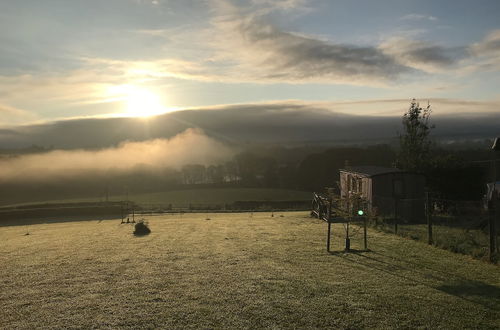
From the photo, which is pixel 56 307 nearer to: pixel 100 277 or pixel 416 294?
pixel 100 277

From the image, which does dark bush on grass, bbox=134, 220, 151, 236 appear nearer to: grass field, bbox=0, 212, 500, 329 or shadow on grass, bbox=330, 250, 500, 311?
grass field, bbox=0, 212, 500, 329

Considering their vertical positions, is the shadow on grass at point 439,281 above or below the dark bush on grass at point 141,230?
above

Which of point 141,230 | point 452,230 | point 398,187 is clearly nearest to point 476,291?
point 452,230

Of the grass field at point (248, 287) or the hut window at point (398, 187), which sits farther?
the hut window at point (398, 187)

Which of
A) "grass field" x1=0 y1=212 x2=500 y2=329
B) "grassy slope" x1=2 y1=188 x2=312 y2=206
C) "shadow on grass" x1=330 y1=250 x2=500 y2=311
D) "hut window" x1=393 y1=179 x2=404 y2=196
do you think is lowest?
"grassy slope" x1=2 y1=188 x2=312 y2=206

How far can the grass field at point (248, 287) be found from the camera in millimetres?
9039

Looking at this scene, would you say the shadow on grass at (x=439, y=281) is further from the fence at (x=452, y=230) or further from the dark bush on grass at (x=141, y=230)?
the dark bush on grass at (x=141, y=230)

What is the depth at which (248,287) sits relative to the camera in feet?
37.4

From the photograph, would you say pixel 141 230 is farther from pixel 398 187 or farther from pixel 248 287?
pixel 398 187

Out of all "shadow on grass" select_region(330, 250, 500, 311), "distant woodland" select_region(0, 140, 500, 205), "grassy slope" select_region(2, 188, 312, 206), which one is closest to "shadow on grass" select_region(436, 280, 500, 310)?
"shadow on grass" select_region(330, 250, 500, 311)

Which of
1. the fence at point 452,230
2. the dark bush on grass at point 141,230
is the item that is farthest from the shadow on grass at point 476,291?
the dark bush on grass at point 141,230

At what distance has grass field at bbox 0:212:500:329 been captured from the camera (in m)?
9.04

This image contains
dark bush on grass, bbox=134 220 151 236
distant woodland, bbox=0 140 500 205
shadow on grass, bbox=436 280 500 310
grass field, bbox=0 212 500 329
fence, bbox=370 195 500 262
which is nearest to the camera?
grass field, bbox=0 212 500 329

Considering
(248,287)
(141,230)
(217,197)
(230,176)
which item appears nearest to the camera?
(248,287)
